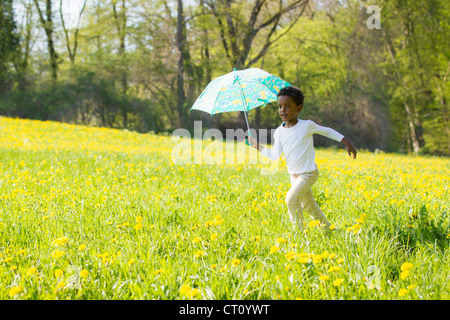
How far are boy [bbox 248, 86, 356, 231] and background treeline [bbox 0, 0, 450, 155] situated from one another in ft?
61.3

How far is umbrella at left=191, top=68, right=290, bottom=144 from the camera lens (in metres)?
3.96

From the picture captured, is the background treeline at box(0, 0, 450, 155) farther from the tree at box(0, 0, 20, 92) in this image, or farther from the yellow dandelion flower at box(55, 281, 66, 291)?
the yellow dandelion flower at box(55, 281, 66, 291)

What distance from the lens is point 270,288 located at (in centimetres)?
212

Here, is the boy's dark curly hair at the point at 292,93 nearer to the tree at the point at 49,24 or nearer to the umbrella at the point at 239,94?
the umbrella at the point at 239,94

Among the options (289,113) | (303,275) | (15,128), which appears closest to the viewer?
(303,275)

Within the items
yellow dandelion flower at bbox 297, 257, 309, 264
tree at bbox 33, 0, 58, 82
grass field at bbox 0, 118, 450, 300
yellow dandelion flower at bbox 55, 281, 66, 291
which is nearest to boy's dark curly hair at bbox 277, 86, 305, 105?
grass field at bbox 0, 118, 450, 300

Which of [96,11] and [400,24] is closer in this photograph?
[400,24]

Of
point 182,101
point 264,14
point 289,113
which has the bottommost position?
point 289,113

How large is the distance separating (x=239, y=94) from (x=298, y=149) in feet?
4.56

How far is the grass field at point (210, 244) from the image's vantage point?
6.96ft

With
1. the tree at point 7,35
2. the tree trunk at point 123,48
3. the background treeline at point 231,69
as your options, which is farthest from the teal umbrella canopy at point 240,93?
the tree at point 7,35
